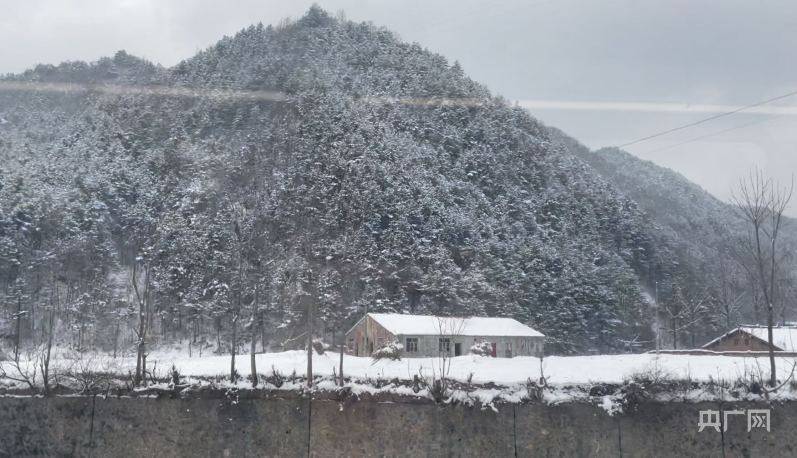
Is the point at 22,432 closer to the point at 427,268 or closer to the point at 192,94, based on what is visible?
the point at 427,268

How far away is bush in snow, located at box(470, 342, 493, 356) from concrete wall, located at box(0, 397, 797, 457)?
21076 mm

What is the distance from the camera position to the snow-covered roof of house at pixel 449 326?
27344mm

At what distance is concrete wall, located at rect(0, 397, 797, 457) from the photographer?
569cm

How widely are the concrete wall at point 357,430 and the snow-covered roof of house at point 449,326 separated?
19.8 metres

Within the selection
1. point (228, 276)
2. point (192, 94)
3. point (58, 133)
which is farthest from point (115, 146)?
point (228, 276)

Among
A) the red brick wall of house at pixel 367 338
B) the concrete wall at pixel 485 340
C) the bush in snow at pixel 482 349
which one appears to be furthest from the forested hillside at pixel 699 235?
the red brick wall of house at pixel 367 338

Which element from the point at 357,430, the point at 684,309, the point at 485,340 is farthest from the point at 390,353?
the point at 684,309

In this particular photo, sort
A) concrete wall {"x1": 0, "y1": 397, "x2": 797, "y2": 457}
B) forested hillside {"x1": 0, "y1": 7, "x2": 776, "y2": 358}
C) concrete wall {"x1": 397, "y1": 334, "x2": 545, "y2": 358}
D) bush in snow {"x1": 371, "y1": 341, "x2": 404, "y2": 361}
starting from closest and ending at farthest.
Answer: concrete wall {"x1": 0, "y1": 397, "x2": 797, "y2": 457} → bush in snow {"x1": 371, "y1": 341, "x2": 404, "y2": 361} → concrete wall {"x1": 397, "y1": 334, "x2": 545, "y2": 358} → forested hillside {"x1": 0, "y1": 7, "x2": 776, "y2": 358}

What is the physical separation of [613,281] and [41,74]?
83.8 m

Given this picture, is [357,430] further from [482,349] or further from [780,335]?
[482,349]

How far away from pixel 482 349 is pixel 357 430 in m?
22.2

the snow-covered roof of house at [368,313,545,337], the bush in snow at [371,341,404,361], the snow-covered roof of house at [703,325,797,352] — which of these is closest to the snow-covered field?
the snow-covered roof of house at [703,325,797,352]

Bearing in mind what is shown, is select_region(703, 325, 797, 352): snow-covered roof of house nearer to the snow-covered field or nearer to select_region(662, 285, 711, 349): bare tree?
the snow-covered field

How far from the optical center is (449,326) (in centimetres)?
2769
